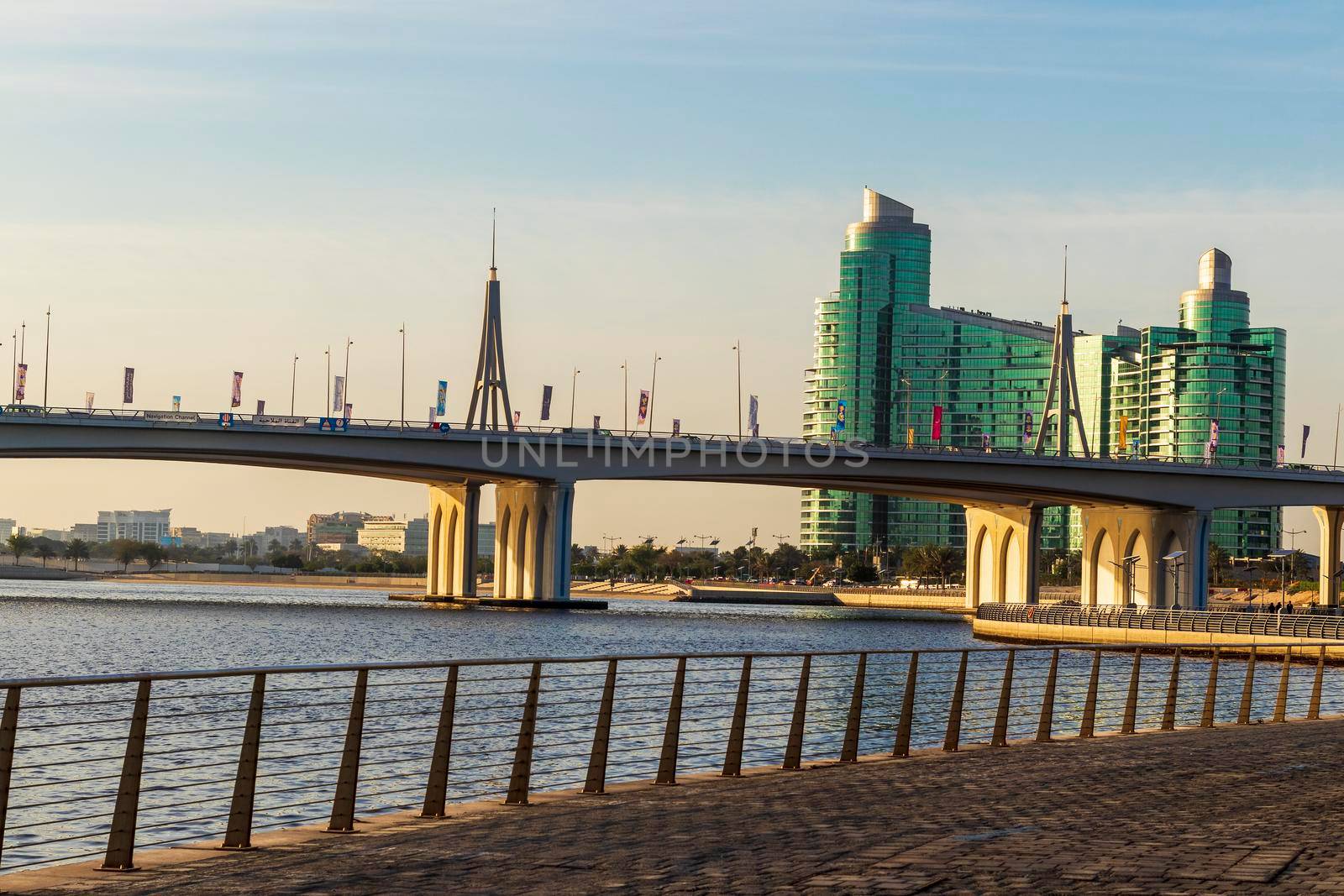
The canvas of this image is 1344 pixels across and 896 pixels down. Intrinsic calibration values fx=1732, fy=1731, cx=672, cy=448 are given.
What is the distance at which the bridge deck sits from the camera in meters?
9.67

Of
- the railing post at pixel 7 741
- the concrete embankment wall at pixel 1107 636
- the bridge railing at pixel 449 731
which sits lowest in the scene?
the concrete embankment wall at pixel 1107 636

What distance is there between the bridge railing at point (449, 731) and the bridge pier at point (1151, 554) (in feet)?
167

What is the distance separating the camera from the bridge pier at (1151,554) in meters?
109

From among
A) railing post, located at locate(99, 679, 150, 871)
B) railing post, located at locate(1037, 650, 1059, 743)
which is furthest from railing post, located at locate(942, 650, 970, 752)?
railing post, located at locate(99, 679, 150, 871)

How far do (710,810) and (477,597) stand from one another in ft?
348

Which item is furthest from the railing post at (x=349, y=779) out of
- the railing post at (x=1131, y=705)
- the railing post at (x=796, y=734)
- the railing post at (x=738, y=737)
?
the railing post at (x=1131, y=705)

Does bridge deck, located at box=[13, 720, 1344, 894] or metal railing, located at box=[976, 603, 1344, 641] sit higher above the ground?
bridge deck, located at box=[13, 720, 1344, 894]

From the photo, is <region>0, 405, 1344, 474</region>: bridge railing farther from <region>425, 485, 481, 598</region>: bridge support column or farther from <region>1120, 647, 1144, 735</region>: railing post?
<region>1120, 647, 1144, 735</region>: railing post

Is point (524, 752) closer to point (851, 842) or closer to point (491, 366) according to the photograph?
point (851, 842)

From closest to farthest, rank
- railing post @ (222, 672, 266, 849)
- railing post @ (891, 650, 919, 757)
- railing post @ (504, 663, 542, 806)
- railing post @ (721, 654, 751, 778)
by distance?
railing post @ (222, 672, 266, 849)
railing post @ (504, 663, 542, 806)
railing post @ (721, 654, 751, 778)
railing post @ (891, 650, 919, 757)

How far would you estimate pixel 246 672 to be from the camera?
10.7 metres

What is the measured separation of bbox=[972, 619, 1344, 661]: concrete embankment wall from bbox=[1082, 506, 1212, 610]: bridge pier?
56.4 feet

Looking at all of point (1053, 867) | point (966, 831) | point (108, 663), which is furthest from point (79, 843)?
point (108, 663)

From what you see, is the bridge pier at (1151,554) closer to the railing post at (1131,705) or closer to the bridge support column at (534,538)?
the bridge support column at (534,538)
